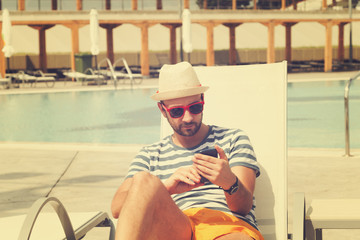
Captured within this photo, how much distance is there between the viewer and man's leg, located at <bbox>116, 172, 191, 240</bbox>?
2.11m

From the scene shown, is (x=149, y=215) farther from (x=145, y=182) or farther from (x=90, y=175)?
(x=90, y=175)

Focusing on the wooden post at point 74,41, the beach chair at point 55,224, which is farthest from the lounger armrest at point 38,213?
the wooden post at point 74,41

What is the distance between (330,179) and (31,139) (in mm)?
6626

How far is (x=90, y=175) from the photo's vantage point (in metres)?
5.85

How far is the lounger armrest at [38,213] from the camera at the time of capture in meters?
2.10

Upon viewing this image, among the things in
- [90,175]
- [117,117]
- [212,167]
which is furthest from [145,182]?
[117,117]

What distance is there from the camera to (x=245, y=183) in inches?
96.7

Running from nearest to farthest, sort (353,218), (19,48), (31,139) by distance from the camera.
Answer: (353,218), (31,139), (19,48)

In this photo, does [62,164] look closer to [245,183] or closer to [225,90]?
[225,90]

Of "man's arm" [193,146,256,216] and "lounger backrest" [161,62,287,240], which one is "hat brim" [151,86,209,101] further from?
"lounger backrest" [161,62,287,240]

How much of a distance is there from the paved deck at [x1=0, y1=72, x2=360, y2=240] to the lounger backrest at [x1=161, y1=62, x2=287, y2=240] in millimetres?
1108

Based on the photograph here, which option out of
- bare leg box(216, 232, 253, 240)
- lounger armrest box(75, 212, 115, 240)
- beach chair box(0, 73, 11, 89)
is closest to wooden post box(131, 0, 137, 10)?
beach chair box(0, 73, 11, 89)

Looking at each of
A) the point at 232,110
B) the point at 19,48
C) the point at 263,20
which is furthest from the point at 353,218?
the point at 19,48

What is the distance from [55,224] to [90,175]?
3241 mm
